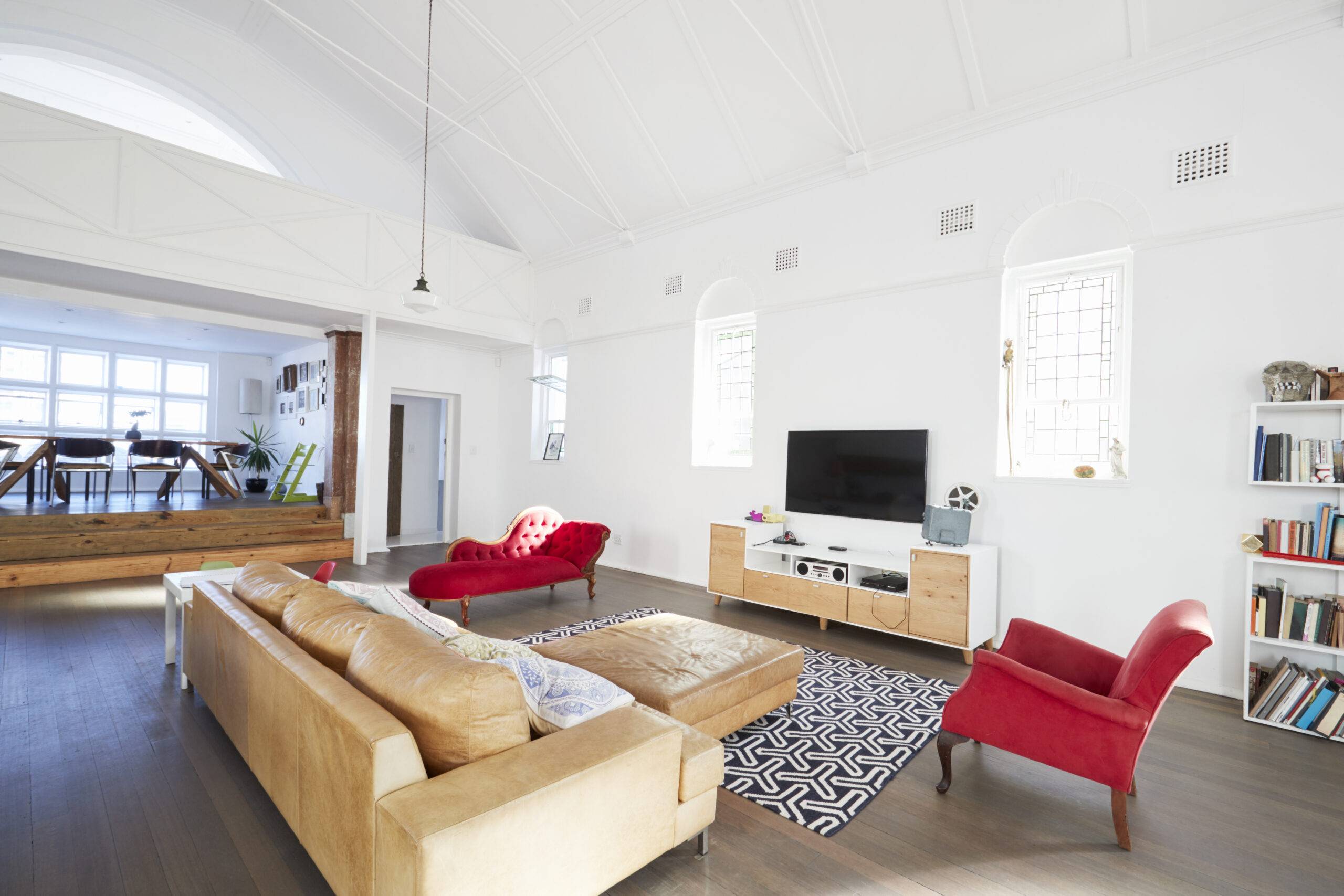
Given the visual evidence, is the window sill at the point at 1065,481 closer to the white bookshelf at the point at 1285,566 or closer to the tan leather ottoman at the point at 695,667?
the white bookshelf at the point at 1285,566

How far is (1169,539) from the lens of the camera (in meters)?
3.96

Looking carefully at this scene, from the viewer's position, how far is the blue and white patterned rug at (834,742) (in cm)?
255

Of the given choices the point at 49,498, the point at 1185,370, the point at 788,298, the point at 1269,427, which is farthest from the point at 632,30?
the point at 49,498

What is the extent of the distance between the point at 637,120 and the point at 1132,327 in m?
4.67

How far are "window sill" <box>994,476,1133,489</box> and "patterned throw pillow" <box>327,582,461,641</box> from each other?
400 cm

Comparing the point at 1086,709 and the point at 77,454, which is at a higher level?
the point at 77,454

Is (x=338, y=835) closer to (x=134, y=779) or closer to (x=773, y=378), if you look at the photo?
(x=134, y=779)

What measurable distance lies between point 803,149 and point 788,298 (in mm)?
1313

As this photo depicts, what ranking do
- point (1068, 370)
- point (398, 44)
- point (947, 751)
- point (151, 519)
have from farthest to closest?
1. point (151, 519)
2. point (398, 44)
3. point (1068, 370)
4. point (947, 751)

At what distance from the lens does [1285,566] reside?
3613mm

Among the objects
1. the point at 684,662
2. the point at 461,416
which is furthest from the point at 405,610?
the point at 461,416

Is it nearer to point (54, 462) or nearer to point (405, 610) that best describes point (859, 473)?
point (405, 610)

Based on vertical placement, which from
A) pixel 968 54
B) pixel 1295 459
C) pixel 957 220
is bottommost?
pixel 1295 459

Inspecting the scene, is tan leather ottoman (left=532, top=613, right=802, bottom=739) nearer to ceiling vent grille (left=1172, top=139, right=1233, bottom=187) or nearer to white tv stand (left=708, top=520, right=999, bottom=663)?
white tv stand (left=708, top=520, right=999, bottom=663)
